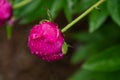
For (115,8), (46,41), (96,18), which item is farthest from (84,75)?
(46,41)

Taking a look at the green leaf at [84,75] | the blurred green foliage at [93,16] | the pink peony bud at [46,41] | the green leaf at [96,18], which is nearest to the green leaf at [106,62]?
the blurred green foliage at [93,16]

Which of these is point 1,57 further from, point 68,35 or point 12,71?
point 68,35

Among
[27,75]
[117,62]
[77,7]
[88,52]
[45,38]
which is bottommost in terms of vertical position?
[27,75]

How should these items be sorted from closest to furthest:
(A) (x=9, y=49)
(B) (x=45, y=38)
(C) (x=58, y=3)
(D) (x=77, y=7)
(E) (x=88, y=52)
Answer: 1. (B) (x=45, y=38)
2. (C) (x=58, y=3)
3. (D) (x=77, y=7)
4. (E) (x=88, y=52)
5. (A) (x=9, y=49)

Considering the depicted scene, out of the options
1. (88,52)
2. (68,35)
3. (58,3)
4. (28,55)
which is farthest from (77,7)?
(28,55)

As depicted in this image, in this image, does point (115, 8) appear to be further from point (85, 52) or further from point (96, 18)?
point (85, 52)

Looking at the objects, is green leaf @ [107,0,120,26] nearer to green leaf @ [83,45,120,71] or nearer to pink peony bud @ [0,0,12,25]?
green leaf @ [83,45,120,71]
